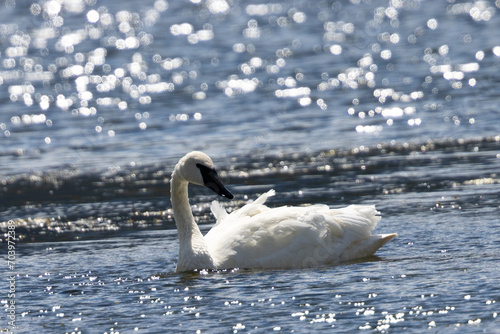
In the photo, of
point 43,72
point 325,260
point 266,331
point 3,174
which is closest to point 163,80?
point 43,72

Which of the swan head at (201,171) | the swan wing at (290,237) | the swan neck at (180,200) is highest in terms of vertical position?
the swan head at (201,171)

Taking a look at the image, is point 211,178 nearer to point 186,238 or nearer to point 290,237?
point 186,238

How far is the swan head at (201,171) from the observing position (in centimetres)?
1088

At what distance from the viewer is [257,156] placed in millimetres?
17328

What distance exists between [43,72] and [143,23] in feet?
33.9

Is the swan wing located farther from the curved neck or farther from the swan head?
the swan head

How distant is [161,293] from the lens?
9547 mm

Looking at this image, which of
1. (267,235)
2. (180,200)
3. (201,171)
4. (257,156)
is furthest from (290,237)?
(257,156)

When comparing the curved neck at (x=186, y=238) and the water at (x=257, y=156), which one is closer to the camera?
the water at (x=257, y=156)

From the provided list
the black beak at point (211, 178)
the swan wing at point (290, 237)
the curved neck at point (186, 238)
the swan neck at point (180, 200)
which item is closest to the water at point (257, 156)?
the curved neck at point (186, 238)

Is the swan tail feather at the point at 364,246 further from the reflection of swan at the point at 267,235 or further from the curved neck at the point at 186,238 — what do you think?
the curved neck at the point at 186,238

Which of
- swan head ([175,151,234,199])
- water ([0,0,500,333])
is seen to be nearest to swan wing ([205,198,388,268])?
water ([0,0,500,333])

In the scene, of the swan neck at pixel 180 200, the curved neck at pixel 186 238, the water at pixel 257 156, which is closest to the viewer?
the water at pixel 257 156

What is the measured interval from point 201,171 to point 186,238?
752 mm
